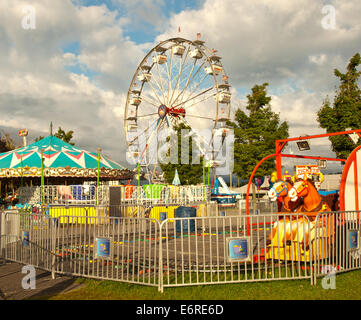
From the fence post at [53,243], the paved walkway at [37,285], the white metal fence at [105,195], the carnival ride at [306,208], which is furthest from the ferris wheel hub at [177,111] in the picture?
the fence post at [53,243]

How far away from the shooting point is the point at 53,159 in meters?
26.1

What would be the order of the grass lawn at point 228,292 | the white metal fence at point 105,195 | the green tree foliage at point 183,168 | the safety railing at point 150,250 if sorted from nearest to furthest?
1. the grass lawn at point 228,292
2. the safety railing at point 150,250
3. the white metal fence at point 105,195
4. the green tree foliage at point 183,168

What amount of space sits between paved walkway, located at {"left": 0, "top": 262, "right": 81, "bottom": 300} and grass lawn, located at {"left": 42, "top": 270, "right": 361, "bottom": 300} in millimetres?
299

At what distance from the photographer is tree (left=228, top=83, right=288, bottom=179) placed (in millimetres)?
28844

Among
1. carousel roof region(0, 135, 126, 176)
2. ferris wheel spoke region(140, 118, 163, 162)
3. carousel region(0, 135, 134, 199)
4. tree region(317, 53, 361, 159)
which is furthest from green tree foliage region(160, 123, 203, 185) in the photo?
tree region(317, 53, 361, 159)

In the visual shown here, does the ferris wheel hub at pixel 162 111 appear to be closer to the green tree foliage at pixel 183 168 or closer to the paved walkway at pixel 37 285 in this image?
the green tree foliage at pixel 183 168

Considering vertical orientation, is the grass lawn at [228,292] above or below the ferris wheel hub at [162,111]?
below

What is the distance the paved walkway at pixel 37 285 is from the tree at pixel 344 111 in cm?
1914

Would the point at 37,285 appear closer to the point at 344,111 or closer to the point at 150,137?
the point at 344,111

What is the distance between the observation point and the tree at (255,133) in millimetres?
28844

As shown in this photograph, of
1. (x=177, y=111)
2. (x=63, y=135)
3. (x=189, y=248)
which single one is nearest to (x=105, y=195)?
(x=177, y=111)

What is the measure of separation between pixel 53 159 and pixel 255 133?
1527 cm

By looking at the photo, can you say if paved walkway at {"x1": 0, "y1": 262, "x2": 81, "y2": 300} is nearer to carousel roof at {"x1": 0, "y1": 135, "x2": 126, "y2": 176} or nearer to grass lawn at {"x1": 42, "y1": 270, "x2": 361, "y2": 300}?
grass lawn at {"x1": 42, "y1": 270, "x2": 361, "y2": 300}
